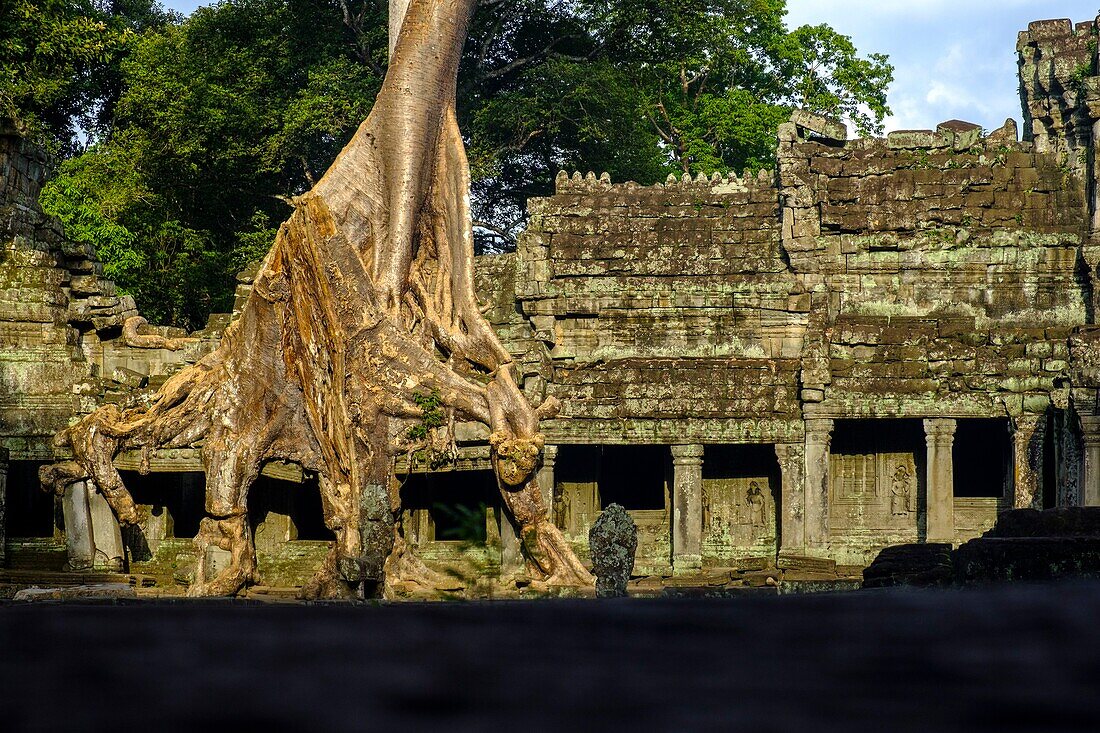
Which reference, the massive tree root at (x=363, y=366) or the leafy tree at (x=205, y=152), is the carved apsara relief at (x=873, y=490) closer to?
the massive tree root at (x=363, y=366)

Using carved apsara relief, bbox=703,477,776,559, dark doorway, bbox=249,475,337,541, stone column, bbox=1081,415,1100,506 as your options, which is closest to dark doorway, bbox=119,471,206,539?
dark doorway, bbox=249,475,337,541

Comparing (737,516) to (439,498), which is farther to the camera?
(439,498)

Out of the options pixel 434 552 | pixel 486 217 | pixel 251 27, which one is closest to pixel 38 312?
pixel 434 552

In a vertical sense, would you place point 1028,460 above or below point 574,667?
above

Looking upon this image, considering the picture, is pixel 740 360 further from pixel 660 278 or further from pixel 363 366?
pixel 363 366

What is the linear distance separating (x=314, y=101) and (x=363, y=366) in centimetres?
2851

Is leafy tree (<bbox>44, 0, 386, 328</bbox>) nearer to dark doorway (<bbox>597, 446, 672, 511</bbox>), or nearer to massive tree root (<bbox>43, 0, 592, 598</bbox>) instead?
dark doorway (<bbox>597, 446, 672, 511</bbox>)

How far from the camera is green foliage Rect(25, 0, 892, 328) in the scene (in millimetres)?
44125

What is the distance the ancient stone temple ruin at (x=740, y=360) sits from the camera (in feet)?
93.2

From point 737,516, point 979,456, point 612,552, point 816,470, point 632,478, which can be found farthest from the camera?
point 632,478

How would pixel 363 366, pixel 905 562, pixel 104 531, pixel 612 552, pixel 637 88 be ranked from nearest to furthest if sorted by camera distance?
pixel 612 552, pixel 363 366, pixel 905 562, pixel 104 531, pixel 637 88

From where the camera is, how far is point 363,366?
57.5 ft

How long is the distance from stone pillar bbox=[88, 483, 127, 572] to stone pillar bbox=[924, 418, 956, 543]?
15231 mm

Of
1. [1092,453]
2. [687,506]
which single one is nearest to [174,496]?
[687,506]
